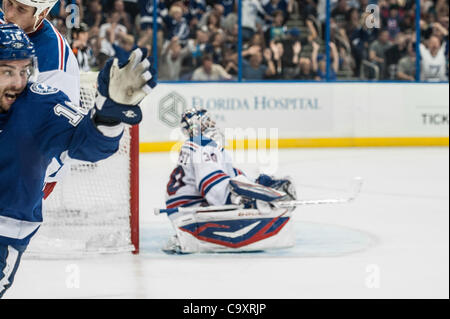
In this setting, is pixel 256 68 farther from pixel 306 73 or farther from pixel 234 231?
pixel 234 231

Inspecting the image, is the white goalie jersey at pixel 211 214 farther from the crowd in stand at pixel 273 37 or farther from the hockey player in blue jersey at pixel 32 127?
the crowd in stand at pixel 273 37

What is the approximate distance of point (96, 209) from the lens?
17.5 feet

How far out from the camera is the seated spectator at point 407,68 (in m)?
12.3

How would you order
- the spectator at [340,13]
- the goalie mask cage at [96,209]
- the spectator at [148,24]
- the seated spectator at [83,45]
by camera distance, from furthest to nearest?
the spectator at [340,13]
the spectator at [148,24]
the seated spectator at [83,45]
the goalie mask cage at [96,209]

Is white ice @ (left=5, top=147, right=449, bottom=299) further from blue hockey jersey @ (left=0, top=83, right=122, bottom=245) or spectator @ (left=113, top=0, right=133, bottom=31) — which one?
spectator @ (left=113, top=0, right=133, bottom=31)

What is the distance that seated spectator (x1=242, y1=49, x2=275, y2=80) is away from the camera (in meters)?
11.7

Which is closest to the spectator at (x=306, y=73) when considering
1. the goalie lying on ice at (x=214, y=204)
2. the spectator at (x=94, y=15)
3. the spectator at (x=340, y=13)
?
the spectator at (x=340, y=13)

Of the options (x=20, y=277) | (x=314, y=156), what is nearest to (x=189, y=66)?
(x=314, y=156)

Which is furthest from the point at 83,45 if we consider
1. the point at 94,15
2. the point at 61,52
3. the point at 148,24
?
the point at 61,52

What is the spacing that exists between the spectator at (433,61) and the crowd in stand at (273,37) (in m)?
0.01

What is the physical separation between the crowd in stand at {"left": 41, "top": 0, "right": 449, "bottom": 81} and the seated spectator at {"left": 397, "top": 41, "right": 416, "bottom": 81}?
0.01 m

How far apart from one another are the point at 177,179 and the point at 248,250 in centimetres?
60

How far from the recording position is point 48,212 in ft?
17.5

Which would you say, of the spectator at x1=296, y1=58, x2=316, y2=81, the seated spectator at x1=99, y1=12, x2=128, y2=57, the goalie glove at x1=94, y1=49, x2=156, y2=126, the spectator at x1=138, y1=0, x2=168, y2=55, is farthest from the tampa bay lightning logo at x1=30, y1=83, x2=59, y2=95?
the spectator at x1=296, y1=58, x2=316, y2=81
